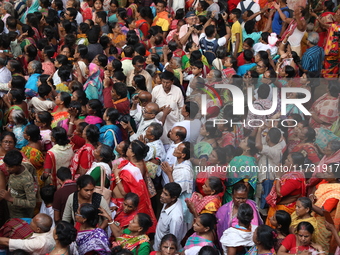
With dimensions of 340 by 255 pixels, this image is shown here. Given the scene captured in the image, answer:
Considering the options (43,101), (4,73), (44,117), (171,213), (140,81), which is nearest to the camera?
(171,213)

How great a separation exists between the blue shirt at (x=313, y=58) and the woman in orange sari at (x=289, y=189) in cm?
370

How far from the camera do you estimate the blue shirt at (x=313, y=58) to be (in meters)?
9.47

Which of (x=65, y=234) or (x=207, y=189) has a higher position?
(x=65, y=234)

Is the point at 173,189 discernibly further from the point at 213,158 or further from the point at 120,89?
the point at 120,89

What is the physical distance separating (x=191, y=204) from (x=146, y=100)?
2.05 meters

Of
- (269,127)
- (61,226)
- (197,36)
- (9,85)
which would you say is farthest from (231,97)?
(61,226)

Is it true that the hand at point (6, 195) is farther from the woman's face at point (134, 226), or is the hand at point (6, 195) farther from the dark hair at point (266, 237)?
the dark hair at point (266, 237)

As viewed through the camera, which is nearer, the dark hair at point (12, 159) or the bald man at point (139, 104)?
the dark hair at point (12, 159)

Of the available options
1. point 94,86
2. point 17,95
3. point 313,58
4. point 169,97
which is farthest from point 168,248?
point 313,58

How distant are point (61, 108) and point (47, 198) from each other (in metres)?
1.69

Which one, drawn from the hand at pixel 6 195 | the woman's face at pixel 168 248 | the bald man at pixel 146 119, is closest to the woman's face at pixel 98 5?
the bald man at pixel 146 119

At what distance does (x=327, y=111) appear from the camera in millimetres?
7715

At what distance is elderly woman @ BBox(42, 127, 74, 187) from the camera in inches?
245

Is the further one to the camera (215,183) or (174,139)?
(174,139)
